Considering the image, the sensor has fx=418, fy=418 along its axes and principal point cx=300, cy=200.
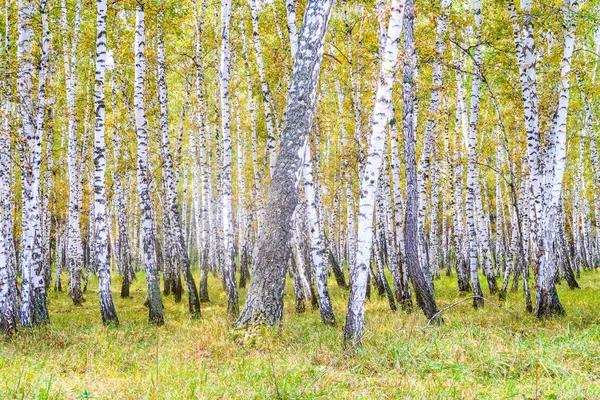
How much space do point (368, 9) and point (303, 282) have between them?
361 inches

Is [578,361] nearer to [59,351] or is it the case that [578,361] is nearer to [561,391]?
[561,391]

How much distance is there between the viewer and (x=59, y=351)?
7.01 meters

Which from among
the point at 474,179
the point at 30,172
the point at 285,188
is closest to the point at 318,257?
the point at 285,188

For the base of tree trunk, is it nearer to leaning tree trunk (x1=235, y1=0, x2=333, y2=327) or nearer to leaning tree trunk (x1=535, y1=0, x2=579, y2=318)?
leaning tree trunk (x1=535, y1=0, x2=579, y2=318)

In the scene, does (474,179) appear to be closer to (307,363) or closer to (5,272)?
(307,363)

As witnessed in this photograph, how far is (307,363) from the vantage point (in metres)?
5.57

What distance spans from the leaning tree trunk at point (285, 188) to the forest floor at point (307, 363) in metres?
0.41

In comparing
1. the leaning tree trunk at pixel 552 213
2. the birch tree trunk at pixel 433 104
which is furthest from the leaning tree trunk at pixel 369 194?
the leaning tree trunk at pixel 552 213

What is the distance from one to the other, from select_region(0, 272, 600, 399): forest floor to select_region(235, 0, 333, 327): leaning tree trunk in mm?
412

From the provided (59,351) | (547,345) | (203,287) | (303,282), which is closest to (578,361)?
(547,345)

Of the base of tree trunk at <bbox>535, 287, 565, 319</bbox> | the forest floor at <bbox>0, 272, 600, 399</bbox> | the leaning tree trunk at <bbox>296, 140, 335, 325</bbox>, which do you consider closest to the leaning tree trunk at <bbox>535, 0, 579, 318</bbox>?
the base of tree trunk at <bbox>535, 287, 565, 319</bbox>

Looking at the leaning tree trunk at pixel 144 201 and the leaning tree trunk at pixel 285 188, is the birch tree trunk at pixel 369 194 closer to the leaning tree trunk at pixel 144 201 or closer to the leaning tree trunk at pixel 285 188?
the leaning tree trunk at pixel 285 188

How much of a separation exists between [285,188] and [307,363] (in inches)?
111

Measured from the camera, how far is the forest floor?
4473 millimetres
